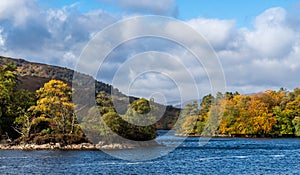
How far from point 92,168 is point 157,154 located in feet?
61.6

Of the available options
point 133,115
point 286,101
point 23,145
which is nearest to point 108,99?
point 133,115

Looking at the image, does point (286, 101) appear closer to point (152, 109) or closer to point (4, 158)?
point (152, 109)

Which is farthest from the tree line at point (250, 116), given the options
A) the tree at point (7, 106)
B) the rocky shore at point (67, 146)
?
the tree at point (7, 106)

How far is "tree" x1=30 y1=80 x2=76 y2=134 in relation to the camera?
78.1m

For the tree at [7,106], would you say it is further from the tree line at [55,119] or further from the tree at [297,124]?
the tree at [297,124]

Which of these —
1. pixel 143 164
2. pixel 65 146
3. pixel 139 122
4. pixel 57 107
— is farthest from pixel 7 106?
pixel 143 164

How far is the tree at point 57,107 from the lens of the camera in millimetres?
78125

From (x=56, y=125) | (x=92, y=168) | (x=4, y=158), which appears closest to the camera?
(x=92, y=168)

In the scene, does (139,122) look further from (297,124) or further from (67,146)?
(297,124)

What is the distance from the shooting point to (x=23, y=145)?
245 ft

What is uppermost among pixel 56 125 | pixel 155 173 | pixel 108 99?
pixel 108 99

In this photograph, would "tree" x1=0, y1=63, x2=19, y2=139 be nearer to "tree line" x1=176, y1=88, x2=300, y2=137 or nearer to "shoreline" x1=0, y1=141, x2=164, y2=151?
"shoreline" x1=0, y1=141, x2=164, y2=151

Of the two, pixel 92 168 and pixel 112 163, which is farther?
pixel 112 163

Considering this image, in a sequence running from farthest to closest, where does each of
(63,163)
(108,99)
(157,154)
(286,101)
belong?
(286,101) < (108,99) < (157,154) < (63,163)
